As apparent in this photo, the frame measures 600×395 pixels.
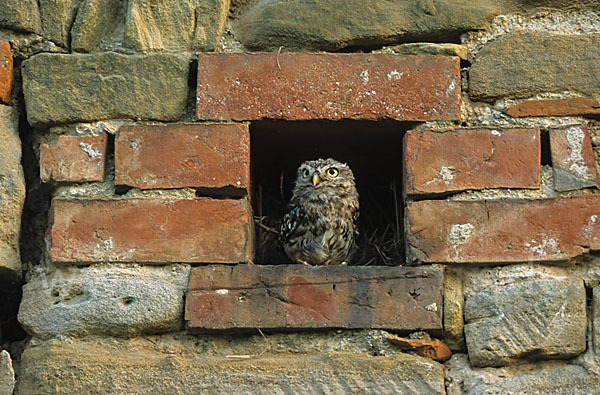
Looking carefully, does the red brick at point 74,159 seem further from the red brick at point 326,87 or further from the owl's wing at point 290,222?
the owl's wing at point 290,222

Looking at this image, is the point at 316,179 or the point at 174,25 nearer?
the point at 174,25

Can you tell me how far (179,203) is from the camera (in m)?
2.85

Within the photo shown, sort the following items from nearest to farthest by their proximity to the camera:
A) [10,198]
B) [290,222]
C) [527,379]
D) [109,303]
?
1. [527,379]
2. [109,303]
3. [10,198]
4. [290,222]

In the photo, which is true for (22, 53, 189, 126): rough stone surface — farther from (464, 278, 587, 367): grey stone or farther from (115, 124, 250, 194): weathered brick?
(464, 278, 587, 367): grey stone

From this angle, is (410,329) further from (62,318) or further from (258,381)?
(62,318)

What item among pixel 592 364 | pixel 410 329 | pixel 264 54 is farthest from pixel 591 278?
pixel 264 54

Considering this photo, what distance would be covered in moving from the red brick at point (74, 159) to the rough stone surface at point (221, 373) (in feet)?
1.67

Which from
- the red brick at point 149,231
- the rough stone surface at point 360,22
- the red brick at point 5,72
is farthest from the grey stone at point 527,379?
the red brick at point 5,72

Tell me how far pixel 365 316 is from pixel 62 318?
2.79 ft

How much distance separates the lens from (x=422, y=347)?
2.71 meters

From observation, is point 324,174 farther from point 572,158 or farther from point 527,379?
point 527,379

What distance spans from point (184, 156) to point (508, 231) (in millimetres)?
967

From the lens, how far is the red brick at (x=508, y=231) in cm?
276

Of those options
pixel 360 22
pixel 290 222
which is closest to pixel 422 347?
pixel 360 22
